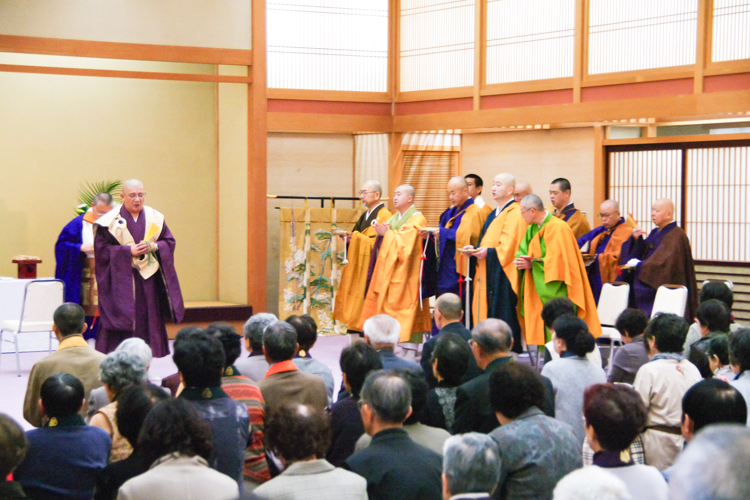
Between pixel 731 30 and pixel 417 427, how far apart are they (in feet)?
19.4

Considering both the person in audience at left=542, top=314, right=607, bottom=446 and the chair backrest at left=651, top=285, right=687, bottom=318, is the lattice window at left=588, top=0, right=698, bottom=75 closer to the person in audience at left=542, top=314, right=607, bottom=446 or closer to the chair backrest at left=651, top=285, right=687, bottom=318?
the chair backrest at left=651, top=285, right=687, bottom=318

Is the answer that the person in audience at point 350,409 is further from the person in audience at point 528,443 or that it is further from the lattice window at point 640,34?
the lattice window at point 640,34

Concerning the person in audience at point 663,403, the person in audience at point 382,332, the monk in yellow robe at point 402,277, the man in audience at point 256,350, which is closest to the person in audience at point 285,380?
the man in audience at point 256,350

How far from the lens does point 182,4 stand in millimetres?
7605

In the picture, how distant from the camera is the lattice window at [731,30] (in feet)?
23.4

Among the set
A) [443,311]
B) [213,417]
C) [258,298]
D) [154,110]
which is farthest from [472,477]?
[154,110]

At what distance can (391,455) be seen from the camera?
2414 mm

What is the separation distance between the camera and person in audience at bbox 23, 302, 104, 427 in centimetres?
355

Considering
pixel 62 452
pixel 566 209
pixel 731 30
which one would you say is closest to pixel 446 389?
pixel 62 452

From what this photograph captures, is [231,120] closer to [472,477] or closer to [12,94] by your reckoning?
[12,94]

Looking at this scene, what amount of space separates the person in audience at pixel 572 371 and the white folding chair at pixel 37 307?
14.2ft

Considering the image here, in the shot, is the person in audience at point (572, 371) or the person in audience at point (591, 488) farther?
the person in audience at point (572, 371)

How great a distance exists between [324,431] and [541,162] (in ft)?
22.5

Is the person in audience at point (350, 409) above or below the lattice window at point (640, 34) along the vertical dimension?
below
